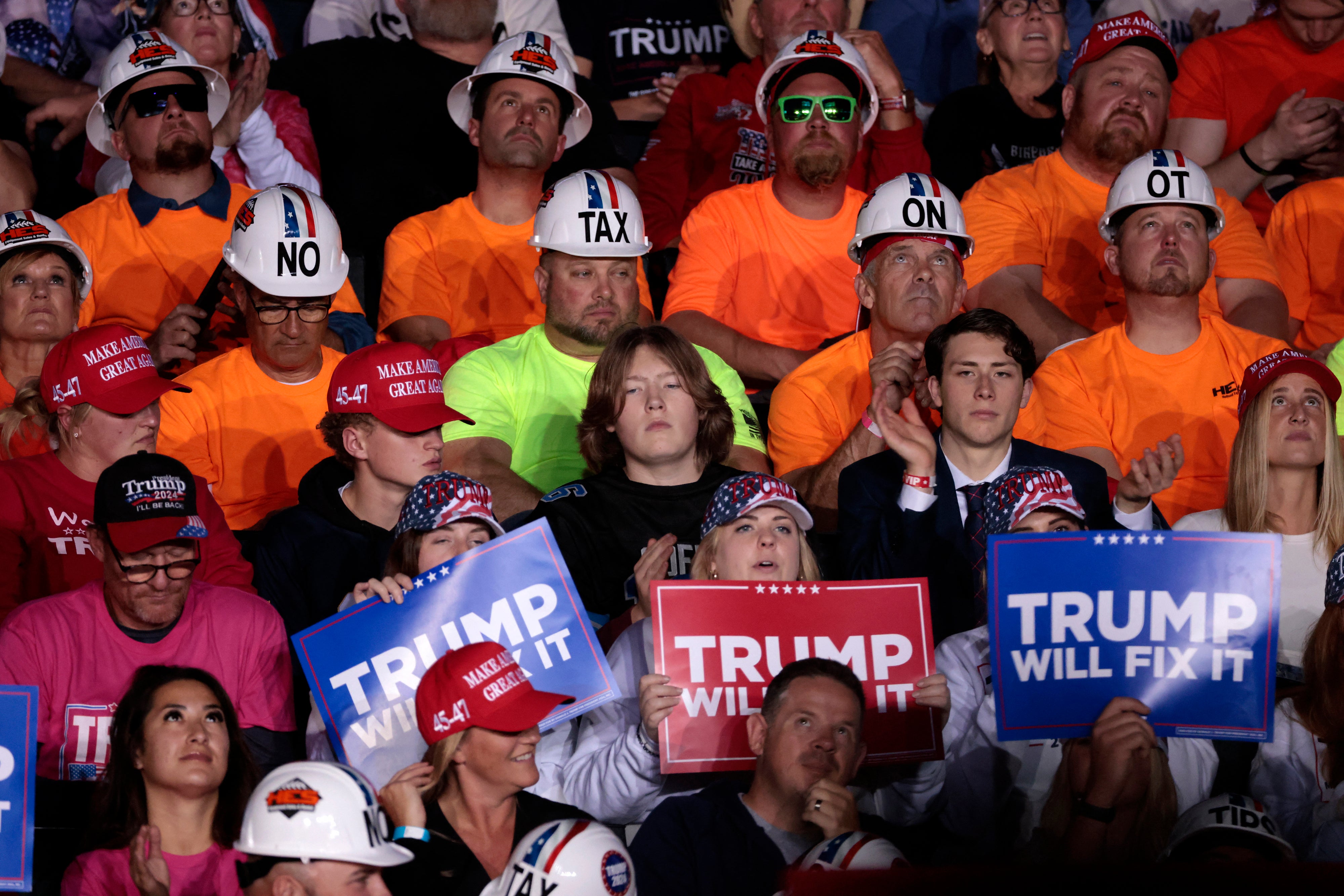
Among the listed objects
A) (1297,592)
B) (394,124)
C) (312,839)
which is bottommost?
(312,839)

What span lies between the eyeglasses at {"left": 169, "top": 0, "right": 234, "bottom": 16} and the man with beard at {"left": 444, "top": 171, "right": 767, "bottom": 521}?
1.93 metres

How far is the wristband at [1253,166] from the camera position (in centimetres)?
738

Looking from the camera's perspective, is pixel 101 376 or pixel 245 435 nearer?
pixel 101 376

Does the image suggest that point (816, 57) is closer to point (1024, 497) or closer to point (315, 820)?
point (1024, 497)

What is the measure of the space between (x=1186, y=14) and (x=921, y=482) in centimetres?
472

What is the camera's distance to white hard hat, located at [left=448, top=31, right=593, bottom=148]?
7.19 m

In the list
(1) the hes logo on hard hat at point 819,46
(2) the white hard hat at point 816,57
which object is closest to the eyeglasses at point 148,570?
(2) the white hard hat at point 816,57

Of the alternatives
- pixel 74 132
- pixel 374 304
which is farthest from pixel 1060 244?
pixel 74 132

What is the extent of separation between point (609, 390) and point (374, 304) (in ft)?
7.62

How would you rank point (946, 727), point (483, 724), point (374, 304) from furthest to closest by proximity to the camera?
point (374, 304)
point (946, 727)
point (483, 724)

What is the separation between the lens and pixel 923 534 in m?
5.24

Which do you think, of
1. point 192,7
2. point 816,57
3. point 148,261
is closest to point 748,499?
point 816,57

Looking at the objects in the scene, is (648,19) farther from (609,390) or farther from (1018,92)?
(609,390)

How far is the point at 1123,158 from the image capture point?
23.1 ft
